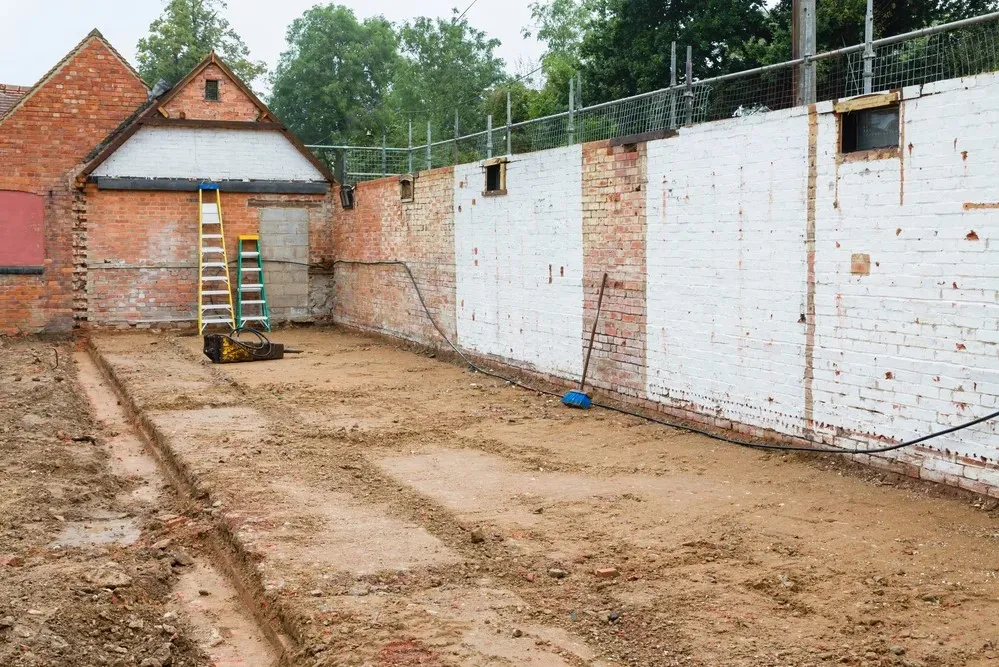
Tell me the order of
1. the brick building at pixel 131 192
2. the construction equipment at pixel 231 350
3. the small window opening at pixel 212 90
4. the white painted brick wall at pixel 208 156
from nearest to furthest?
1. the construction equipment at pixel 231 350
2. the brick building at pixel 131 192
3. the white painted brick wall at pixel 208 156
4. the small window opening at pixel 212 90

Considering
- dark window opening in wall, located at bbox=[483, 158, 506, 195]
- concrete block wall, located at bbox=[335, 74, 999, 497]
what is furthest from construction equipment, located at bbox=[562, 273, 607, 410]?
dark window opening in wall, located at bbox=[483, 158, 506, 195]

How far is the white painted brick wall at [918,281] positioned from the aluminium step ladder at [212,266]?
13694 millimetres

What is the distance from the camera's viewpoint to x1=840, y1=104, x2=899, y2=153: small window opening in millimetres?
7594

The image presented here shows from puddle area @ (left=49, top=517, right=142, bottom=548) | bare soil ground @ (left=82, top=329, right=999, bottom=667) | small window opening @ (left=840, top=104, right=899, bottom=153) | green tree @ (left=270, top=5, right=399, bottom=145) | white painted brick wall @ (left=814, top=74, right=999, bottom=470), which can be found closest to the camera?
bare soil ground @ (left=82, top=329, right=999, bottom=667)

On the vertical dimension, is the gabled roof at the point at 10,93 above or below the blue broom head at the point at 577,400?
above

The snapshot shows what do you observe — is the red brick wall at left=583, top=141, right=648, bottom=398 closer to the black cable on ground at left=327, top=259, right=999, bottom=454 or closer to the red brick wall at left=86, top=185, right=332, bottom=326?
the black cable on ground at left=327, top=259, right=999, bottom=454

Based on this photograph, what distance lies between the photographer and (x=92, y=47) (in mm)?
19484

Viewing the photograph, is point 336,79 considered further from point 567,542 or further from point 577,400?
point 567,542

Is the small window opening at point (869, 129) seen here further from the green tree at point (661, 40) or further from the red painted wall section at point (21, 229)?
the green tree at point (661, 40)

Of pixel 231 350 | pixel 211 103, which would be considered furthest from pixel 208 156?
pixel 231 350

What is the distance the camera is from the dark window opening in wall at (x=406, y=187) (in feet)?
54.3

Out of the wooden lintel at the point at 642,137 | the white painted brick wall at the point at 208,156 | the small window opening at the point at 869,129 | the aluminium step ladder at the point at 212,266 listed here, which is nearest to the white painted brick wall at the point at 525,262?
the wooden lintel at the point at 642,137

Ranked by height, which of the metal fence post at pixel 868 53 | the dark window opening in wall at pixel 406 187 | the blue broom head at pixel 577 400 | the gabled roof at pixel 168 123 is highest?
the gabled roof at pixel 168 123

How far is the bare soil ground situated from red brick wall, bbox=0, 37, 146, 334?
9.47 m
